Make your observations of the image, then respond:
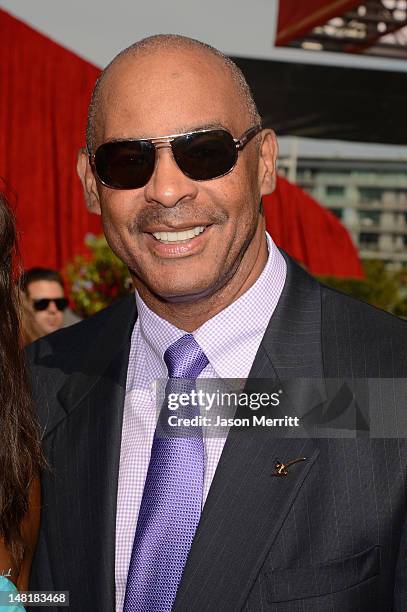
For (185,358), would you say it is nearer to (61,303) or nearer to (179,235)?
(179,235)

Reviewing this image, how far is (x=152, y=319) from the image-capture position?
213 cm

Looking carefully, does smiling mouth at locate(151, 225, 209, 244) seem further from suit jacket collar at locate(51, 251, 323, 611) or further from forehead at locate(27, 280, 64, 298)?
forehead at locate(27, 280, 64, 298)

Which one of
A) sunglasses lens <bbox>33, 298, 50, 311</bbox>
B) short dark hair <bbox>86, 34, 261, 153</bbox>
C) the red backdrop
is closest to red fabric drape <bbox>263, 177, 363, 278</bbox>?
the red backdrop

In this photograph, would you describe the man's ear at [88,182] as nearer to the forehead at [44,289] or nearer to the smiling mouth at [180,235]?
the smiling mouth at [180,235]

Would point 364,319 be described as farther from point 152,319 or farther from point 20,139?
point 20,139

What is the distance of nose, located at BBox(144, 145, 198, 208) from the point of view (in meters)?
1.95

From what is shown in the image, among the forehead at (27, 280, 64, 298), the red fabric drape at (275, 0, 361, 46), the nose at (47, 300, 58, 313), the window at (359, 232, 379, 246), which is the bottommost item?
the nose at (47, 300, 58, 313)

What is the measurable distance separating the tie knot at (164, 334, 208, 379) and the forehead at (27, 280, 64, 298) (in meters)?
4.97

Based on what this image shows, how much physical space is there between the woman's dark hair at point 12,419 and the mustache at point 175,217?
Answer: 0.40 m

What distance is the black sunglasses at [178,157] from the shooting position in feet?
6.41

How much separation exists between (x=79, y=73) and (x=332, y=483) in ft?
30.0

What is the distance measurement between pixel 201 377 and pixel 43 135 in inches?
338

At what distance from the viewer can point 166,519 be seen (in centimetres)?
188

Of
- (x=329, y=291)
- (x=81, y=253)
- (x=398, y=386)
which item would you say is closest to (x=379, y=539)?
(x=398, y=386)
